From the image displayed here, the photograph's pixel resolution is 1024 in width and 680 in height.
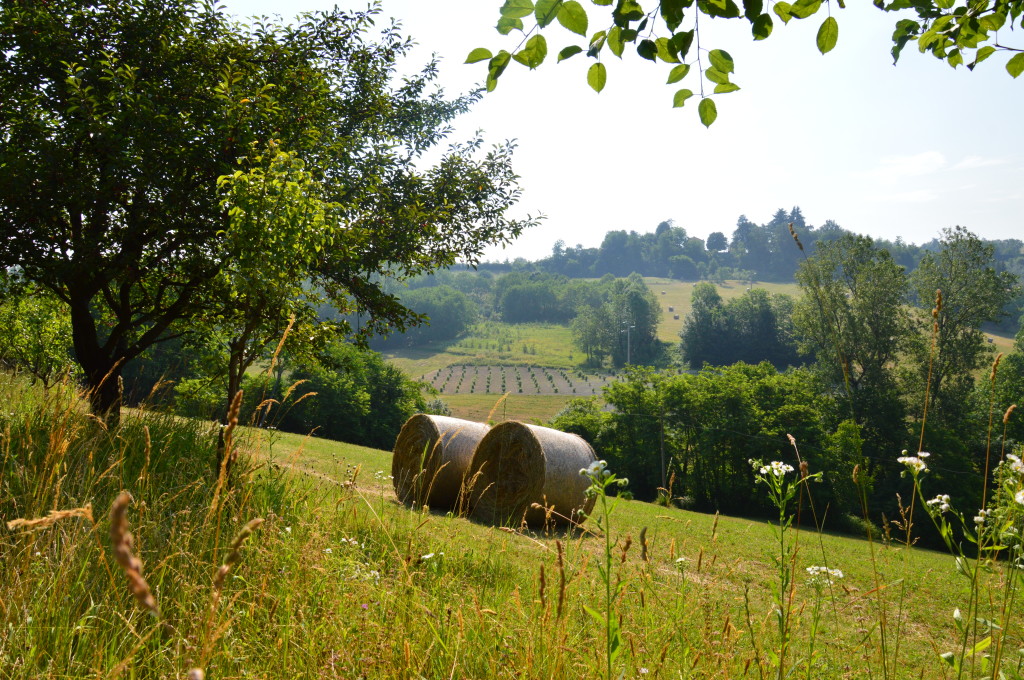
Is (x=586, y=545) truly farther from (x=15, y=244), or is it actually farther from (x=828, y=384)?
(x=828, y=384)

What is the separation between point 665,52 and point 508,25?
2.92 feet

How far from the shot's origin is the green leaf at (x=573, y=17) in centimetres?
249

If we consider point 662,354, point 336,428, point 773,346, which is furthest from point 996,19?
point 662,354

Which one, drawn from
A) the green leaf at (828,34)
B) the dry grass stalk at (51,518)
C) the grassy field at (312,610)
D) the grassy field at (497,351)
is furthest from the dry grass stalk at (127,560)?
the grassy field at (497,351)

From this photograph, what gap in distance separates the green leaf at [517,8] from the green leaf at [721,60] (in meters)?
0.88

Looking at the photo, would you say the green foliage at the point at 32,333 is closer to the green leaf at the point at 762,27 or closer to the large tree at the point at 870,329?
the green leaf at the point at 762,27

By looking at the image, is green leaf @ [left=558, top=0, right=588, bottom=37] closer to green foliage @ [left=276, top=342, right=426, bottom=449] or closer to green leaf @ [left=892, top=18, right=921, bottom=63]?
green leaf @ [left=892, top=18, right=921, bottom=63]

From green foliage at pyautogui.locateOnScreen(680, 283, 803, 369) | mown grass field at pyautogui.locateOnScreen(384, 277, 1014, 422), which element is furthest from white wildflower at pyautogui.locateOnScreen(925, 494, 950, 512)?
green foliage at pyautogui.locateOnScreen(680, 283, 803, 369)

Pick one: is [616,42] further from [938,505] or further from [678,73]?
[938,505]

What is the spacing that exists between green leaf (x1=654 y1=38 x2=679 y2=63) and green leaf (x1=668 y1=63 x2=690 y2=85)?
0.10m

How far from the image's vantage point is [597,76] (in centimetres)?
274

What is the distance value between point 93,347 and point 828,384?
45774mm

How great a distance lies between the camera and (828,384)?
46.2 metres

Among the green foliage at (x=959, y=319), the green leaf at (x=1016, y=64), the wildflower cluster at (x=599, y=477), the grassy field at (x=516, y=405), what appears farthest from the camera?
the grassy field at (x=516, y=405)
